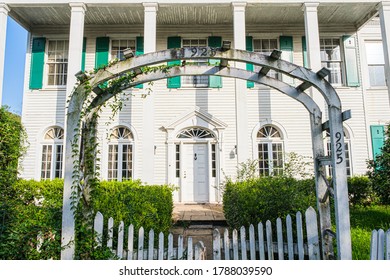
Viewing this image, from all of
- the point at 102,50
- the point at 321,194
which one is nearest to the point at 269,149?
the point at 321,194

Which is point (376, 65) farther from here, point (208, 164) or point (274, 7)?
point (208, 164)

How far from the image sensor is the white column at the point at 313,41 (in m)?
8.88

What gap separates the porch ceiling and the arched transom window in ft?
13.1

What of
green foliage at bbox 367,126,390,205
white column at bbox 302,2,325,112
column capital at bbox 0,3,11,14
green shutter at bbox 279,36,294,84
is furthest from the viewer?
green shutter at bbox 279,36,294,84

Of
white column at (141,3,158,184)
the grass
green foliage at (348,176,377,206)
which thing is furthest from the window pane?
white column at (141,3,158,184)

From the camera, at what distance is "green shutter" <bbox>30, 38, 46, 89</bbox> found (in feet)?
34.2

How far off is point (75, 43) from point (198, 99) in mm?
4424

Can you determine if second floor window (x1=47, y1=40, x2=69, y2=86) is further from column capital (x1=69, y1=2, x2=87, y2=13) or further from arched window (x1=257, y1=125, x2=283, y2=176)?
arched window (x1=257, y1=125, x2=283, y2=176)

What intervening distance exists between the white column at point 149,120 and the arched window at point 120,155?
5.42 ft

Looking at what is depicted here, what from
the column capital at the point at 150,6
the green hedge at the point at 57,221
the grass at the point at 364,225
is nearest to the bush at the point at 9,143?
the green hedge at the point at 57,221

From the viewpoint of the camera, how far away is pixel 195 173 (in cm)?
1013

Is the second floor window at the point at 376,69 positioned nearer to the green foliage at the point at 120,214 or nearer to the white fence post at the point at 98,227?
the green foliage at the point at 120,214

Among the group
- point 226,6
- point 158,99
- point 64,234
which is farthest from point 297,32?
point 64,234

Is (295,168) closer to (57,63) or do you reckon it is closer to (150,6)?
(150,6)
